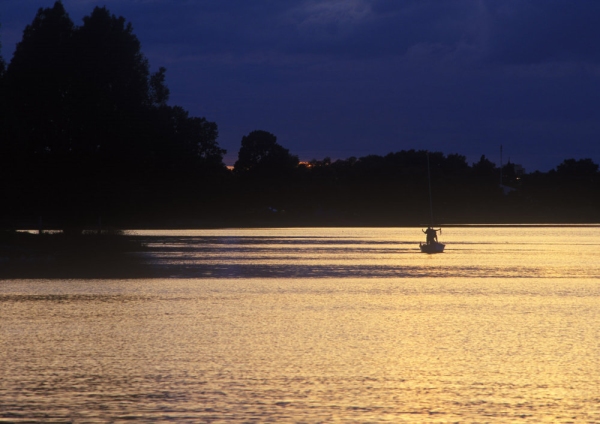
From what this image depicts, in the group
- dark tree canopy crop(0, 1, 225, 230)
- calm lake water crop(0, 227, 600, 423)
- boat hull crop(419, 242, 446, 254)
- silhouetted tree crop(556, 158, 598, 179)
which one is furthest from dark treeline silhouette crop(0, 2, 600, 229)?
silhouetted tree crop(556, 158, 598, 179)

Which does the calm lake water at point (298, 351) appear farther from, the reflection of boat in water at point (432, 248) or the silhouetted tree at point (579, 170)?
the silhouetted tree at point (579, 170)

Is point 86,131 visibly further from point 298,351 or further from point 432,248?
point 298,351

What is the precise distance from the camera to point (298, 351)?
2030 centimetres

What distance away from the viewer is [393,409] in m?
14.1

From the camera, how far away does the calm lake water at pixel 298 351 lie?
1430 cm

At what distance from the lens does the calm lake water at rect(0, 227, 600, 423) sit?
46.9 feet

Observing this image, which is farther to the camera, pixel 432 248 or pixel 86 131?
pixel 432 248

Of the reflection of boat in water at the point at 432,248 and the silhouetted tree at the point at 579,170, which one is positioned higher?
the silhouetted tree at the point at 579,170

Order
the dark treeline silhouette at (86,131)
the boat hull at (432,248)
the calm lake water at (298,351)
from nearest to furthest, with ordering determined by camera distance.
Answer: the calm lake water at (298,351)
the dark treeline silhouette at (86,131)
the boat hull at (432,248)

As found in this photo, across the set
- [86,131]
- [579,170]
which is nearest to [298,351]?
[86,131]

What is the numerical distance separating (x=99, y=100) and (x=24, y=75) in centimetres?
653

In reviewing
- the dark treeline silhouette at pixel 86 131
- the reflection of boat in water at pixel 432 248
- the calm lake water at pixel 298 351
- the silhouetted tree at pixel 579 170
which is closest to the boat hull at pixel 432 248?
the reflection of boat in water at pixel 432 248

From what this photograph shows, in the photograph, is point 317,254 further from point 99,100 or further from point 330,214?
point 330,214

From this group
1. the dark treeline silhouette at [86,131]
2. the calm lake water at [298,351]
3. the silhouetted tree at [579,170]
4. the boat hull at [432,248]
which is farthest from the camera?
the silhouetted tree at [579,170]
